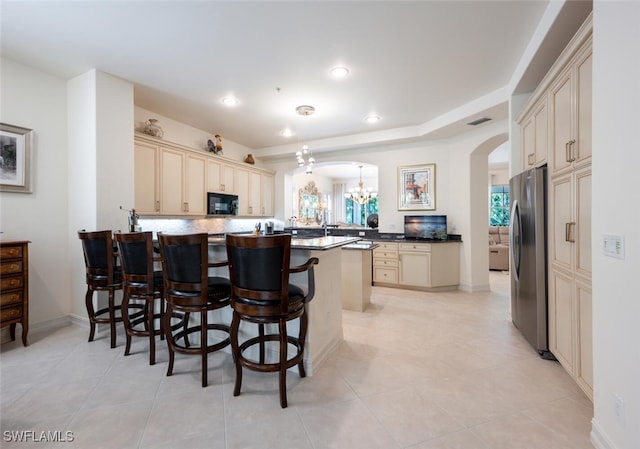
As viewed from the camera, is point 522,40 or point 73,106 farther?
point 73,106

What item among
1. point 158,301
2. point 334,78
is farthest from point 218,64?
point 158,301

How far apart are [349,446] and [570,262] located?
194 centimetres

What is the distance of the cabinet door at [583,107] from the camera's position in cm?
171

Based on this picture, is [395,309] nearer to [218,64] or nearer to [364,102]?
[364,102]

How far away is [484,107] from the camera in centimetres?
360

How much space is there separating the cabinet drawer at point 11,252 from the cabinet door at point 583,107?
4482mm

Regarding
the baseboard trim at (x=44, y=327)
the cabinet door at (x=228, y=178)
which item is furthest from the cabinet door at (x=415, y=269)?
the baseboard trim at (x=44, y=327)

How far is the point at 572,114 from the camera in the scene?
190 centimetres

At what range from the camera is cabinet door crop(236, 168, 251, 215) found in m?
5.36

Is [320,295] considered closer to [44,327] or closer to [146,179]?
[146,179]

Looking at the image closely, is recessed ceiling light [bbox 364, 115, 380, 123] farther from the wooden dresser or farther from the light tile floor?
the wooden dresser

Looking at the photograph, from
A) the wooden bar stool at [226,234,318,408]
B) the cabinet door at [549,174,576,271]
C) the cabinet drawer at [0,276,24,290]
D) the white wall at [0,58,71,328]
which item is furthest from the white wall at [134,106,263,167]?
the cabinet door at [549,174,576,271]

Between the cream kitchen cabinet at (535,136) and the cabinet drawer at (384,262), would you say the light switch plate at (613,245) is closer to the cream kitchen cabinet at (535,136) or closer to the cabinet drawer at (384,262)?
the cream kitchen cabinet at (535,136)

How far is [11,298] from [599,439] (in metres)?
4.31
